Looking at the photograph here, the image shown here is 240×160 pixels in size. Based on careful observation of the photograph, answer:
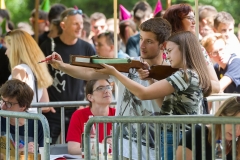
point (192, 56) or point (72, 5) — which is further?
point (72, 5)

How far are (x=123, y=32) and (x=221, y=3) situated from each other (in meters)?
10.5

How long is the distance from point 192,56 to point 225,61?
3868 mm

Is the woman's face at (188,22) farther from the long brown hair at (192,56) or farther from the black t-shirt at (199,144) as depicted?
the black t-shirt at (199,144)

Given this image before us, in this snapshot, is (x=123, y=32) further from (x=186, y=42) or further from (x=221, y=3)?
(x=221, y=3)

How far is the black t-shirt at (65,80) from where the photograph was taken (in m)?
10.5

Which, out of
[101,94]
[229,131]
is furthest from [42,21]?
[229,131]

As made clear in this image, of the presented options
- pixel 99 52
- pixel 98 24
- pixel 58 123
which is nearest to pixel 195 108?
pixel 58 123

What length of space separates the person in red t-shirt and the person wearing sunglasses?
7.40 ft

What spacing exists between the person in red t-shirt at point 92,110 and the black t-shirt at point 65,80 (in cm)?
249

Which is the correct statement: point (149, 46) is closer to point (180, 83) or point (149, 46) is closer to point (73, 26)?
point (180, 83)

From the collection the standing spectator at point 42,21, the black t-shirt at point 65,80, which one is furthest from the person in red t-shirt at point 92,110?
the standing spectator at point 42,21

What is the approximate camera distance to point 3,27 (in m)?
11.8

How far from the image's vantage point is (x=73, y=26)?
35.4 ft

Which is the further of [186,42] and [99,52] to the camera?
[99,52]
